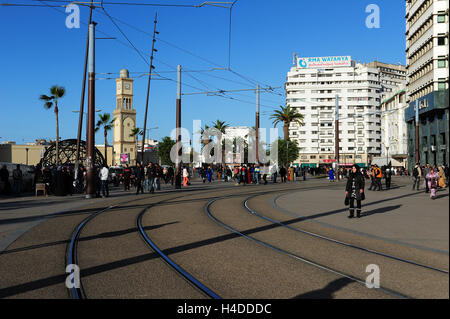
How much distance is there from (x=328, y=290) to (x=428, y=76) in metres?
61.3

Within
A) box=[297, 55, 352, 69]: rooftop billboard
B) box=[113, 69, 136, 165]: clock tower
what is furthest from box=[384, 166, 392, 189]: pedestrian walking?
box=[113, 69, 136, 165]: clock tower

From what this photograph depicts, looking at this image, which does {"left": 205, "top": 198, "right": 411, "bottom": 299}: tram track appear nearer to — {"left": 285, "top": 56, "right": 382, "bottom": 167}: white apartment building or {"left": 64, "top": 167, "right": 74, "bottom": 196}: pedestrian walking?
{"left": 64, "top": 167, "right": 74, "bottom": 196}: pedestrian walking

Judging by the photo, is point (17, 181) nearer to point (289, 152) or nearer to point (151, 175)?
point (151, 175)

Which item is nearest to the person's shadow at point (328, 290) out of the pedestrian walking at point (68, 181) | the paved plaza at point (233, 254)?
the paved plaza at point (233, 254)

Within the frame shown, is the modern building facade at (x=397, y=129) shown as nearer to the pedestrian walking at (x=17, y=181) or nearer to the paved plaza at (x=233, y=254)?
the pedestrian walking at (x=17, y=181)

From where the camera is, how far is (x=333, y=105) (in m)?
133

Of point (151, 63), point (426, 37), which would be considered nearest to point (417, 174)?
point (151, 63)

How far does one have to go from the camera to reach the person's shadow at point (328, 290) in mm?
5308

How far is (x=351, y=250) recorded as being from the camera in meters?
8.62

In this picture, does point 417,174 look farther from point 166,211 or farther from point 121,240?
point 121,240

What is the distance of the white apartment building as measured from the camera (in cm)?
13212

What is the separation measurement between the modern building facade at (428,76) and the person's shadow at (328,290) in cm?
4916

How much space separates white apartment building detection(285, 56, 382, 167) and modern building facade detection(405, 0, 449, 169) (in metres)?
63.0
